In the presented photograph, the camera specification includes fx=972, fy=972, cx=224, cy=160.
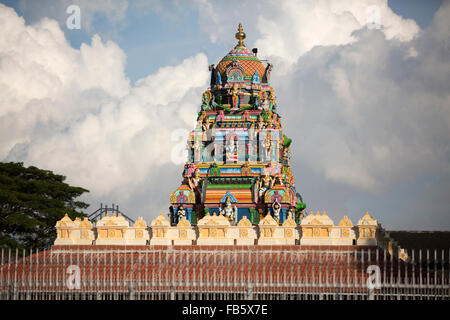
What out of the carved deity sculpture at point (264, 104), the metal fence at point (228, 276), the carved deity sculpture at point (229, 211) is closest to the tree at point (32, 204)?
the carved deity sculpture at point (229, 211)

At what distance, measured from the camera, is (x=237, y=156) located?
58.8 meters

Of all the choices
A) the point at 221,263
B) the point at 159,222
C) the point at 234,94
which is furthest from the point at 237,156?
the point at 221,263

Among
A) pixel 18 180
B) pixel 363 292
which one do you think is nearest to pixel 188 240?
pixel 363 292

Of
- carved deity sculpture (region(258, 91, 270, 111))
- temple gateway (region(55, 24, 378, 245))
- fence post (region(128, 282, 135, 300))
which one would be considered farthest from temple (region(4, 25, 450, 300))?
carved deity sculpture (region(258, 91, 270, 111))

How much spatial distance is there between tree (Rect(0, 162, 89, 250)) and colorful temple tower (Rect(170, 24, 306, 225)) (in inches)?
288

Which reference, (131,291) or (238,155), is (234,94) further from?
(131,291)

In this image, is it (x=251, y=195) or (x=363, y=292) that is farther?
(x=251, y=195)

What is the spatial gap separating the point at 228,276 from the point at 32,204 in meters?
25.7

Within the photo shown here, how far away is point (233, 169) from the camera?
192 ft

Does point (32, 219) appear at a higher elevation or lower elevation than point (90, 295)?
higher

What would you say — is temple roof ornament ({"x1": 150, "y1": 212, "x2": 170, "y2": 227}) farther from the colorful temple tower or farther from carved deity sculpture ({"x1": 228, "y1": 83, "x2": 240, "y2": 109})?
carved deity sculpture ({"x1": 228, "y1": 83, "x2": 240, "y2": 109})

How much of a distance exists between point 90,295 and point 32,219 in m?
21.8
